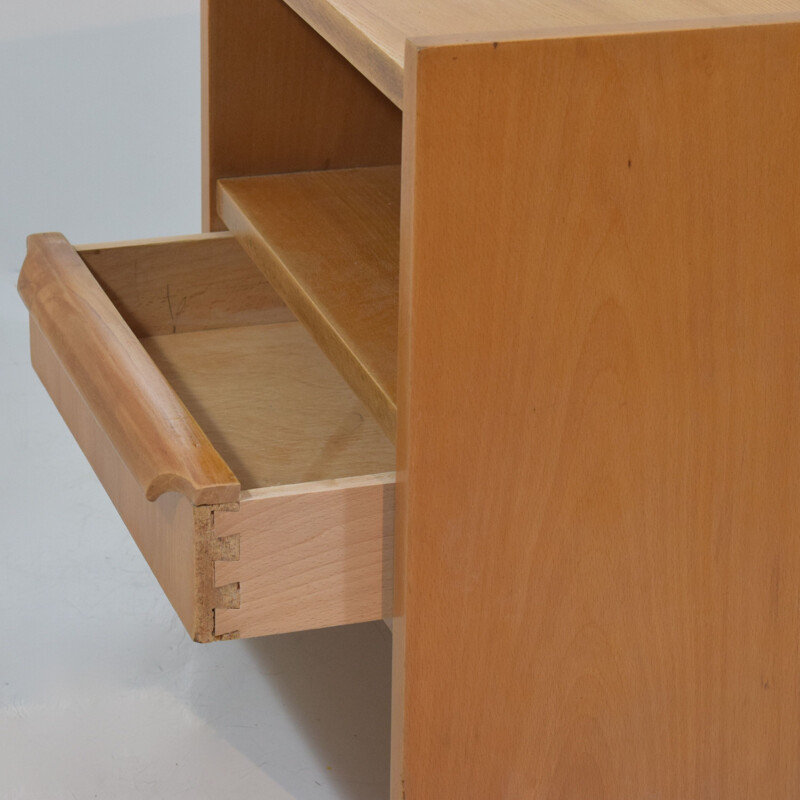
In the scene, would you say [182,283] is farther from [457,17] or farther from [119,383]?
[457,17]

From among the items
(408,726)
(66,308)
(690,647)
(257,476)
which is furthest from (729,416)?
(66,308)

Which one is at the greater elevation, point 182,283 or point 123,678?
point 182,283

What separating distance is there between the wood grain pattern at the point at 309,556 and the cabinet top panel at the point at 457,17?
225mm

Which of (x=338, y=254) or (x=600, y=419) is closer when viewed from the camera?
(x=600, y=419)

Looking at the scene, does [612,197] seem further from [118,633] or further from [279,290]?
[118,633]

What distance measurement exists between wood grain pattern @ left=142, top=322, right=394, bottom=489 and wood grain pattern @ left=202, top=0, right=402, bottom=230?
0.13 m

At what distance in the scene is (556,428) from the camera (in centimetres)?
77

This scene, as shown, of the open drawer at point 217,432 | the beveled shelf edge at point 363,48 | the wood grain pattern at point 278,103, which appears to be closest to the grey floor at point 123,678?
the open drawer at point 217,432

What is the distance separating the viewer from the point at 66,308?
3.22ft

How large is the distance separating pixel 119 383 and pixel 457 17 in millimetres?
305

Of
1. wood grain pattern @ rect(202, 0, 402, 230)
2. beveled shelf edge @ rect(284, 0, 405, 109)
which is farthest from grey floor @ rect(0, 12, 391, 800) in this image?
beveled shelf edge @ rect(284, 0, 405, 109)

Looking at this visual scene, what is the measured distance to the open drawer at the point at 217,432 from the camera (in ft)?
2.57

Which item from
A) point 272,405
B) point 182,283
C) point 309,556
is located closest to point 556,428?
point 309,556

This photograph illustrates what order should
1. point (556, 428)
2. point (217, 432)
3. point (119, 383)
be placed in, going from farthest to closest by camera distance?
point (217, 432) < point (119, 383) < point (556, 428)
